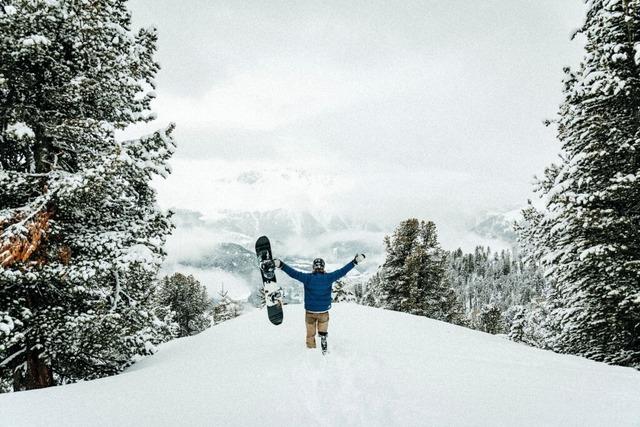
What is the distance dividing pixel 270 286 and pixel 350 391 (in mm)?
3923

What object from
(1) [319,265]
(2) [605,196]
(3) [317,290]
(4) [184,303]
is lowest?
(3) [317,290]

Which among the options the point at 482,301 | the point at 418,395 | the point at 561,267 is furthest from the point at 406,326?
the point at 482,301

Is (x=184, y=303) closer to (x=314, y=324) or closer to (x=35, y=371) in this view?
(x=35, y=371)

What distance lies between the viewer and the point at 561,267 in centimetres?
1047

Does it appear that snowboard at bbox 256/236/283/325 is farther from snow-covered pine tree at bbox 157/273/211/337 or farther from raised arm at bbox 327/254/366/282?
snow-covered pine tree at bbox 157/273/211/337

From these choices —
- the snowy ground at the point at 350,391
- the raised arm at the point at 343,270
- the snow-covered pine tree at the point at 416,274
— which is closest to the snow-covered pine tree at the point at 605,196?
the snowy ground at the point at 350,391

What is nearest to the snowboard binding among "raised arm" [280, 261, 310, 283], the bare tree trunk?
"raised arm" [280, 261, 310, 283]

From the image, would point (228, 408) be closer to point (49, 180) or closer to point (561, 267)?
point (49, 180)

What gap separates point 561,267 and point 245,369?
30.7ft

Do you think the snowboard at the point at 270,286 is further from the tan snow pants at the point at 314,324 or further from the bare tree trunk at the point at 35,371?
the bare tree trunk at the point at 35,371

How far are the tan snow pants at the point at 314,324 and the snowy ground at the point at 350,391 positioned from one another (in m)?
0.32


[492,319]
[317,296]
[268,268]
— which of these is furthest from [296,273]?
[492,319]

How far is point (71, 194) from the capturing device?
721cm

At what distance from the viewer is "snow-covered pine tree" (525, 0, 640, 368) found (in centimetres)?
923
